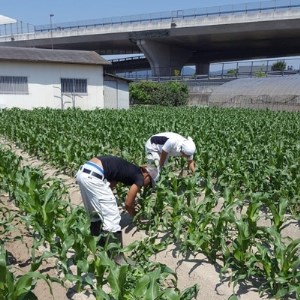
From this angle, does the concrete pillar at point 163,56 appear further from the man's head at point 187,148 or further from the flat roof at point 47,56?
the man's head at point 187,148

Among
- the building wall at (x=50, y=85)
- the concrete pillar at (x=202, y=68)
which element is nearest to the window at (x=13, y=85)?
the building wall at (x=50, y=85)

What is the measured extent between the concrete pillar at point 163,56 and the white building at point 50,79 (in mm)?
20372

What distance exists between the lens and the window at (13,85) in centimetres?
2456

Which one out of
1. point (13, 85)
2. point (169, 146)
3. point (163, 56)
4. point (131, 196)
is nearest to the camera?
point (131, 196)

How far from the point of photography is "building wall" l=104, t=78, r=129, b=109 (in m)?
28.8

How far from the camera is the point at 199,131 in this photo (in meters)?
10.5

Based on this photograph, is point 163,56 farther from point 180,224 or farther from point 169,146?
point 180,224

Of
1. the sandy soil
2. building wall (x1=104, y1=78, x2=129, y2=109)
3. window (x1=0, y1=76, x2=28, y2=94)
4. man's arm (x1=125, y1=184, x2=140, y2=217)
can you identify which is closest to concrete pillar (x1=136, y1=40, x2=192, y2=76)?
building wall (x1=104, y1=78, x2=129, y2=109)

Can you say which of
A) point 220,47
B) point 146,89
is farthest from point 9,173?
point 220,47

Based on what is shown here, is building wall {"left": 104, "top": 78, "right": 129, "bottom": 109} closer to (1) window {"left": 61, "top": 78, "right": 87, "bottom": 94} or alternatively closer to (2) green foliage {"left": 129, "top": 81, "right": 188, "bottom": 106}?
(1) window {"left": 61, "top": 78, "right": 87, "bottom": 94}

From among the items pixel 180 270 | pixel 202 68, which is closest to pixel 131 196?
pixel 180 270

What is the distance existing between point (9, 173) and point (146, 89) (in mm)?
30637

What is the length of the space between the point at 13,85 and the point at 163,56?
28.8 meters

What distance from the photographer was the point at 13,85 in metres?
25.0
